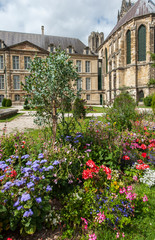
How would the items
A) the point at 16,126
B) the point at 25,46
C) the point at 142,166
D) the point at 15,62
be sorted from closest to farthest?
the point at 142,166, the point at 16,126, the point at 25,46, the point at 15,62

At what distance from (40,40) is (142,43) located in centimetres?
1920

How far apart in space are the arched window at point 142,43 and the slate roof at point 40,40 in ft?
39.5

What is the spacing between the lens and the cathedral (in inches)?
974

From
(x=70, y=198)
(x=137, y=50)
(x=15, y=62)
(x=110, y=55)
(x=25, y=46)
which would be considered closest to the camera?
(x=70, y=198)

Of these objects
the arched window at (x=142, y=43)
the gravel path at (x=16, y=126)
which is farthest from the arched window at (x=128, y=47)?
the gravel path at (x=16, y=126)

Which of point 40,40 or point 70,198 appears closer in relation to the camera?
point 70,198

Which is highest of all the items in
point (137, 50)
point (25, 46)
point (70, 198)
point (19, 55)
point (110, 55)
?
point (25, 46)

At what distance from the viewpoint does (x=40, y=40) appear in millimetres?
32469

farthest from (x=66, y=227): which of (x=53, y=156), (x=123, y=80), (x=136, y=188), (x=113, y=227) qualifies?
(x=123, y=80)

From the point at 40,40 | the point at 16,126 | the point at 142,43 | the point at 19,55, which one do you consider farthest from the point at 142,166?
the point at 40,40

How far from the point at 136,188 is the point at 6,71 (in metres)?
32.1

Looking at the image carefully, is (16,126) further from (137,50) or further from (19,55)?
(19,55)

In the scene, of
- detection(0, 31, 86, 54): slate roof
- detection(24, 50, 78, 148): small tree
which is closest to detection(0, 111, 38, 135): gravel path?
detection(24, 50, 78, 148): small tree

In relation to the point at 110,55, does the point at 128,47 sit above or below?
below
